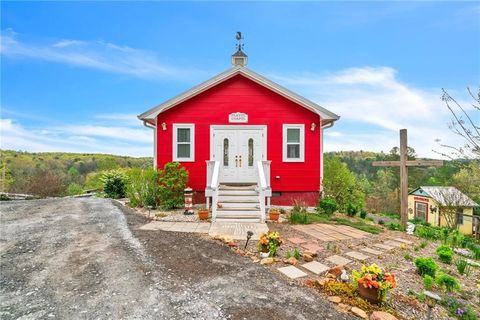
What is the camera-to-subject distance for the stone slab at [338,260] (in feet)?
13.9

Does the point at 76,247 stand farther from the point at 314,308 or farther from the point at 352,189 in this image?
the point at 352,189

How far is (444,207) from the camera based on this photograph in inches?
622

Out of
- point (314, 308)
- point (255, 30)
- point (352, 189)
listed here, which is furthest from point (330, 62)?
point (314, 308)

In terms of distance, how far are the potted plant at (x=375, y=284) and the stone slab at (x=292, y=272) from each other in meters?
0.92

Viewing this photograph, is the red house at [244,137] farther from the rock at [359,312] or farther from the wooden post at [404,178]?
the rock at [359,312]

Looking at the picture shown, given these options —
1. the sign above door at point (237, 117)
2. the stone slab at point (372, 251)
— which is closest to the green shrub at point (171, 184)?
the sign above door at point (237, 117)

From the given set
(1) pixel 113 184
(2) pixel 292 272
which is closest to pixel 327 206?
(2) pixel 292 272

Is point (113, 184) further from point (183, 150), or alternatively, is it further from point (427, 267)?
point (427, 267)

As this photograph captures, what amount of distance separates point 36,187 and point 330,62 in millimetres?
19481

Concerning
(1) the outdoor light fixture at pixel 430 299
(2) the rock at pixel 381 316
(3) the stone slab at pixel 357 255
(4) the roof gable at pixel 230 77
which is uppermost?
(4) the roof gable at pixel 230 77

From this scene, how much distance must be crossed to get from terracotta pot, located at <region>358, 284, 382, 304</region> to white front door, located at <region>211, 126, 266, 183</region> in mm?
6779

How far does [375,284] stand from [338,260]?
1.53 m

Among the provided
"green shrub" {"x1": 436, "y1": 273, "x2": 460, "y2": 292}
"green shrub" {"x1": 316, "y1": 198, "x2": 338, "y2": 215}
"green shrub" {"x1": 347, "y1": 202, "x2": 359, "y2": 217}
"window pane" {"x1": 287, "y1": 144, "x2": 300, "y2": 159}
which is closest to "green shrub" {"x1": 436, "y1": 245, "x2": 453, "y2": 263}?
"green shrub" {"x1": 436, "y1": 273, "x2": 460, "y2": 292}

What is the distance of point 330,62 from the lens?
42.6 feet
